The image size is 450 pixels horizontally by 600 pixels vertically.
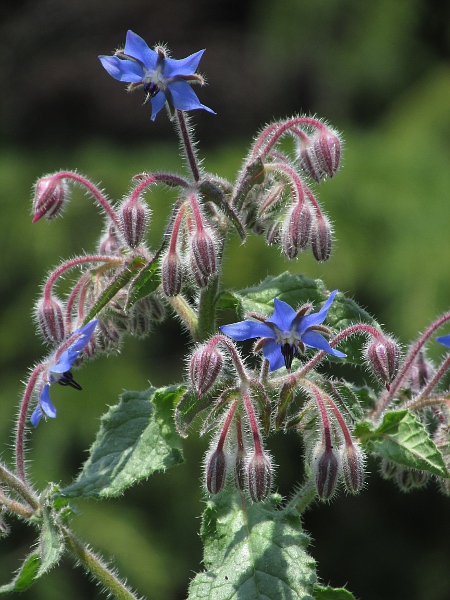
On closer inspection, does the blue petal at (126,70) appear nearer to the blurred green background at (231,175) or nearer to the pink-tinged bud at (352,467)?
the pink-tinged bud at (352,467)

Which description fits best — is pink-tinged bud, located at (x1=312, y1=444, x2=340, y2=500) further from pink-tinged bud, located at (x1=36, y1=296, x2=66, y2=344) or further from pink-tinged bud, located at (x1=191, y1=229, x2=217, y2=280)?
pink-tinged bud, located at (x1=36, y1=296, x2=66, y2=344)

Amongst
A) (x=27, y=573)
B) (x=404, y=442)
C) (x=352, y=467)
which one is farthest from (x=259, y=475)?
(x=27, y=573)

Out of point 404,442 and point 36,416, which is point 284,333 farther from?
point 36,416

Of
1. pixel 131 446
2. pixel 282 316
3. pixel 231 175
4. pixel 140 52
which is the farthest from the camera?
pixel 231 175

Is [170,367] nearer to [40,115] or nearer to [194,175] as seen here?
[40,115]

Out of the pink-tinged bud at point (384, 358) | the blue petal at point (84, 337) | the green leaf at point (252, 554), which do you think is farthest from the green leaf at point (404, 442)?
the blue petal at point (84, 337)

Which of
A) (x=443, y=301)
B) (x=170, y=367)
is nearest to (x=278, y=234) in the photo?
(x=443, y=301)

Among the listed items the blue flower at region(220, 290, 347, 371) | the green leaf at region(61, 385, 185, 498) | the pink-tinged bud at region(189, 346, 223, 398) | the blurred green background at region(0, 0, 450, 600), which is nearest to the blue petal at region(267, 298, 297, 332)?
the blue flower at region(220, 290, 347, 371)
